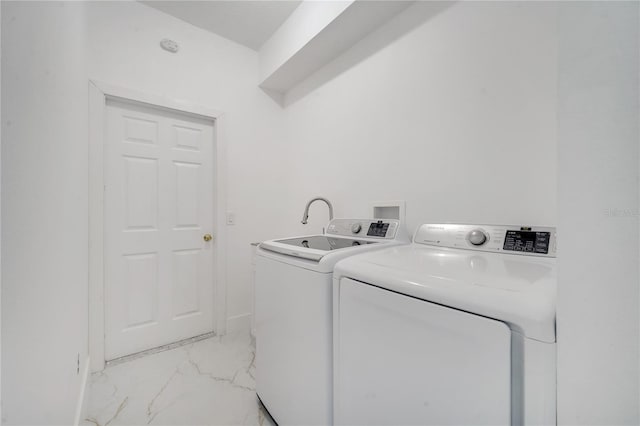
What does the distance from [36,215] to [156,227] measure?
1473 millimetres

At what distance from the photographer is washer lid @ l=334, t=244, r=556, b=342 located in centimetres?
50

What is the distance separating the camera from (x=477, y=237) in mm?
1096

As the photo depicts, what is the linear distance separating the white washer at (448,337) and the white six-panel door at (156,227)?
1723 millimetres

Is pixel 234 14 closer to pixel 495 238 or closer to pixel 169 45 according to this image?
pixel 169 45

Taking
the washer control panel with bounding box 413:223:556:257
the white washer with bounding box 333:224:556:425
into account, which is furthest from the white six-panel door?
the washer control panel with bounding box 413:223:556:257

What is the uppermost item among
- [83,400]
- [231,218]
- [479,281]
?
[231,218]

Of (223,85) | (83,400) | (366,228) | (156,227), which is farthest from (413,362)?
(223,85)

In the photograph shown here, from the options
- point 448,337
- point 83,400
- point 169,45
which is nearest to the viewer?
point 448,337

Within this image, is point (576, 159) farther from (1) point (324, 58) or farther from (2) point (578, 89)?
(1) point (324, 58)

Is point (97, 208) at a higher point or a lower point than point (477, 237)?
higher

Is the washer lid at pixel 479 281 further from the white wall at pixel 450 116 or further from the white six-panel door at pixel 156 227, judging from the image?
the white six-panel door at pixel 156 227

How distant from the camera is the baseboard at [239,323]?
226 centimetres

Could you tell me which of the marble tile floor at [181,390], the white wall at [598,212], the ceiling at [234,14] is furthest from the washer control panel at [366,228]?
the ceiling at [234,14]

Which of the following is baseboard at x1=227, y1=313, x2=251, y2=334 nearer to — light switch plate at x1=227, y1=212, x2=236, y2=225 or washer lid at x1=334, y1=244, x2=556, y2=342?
light switch plate at x1=227, y1=212, x2=236, y2=225
